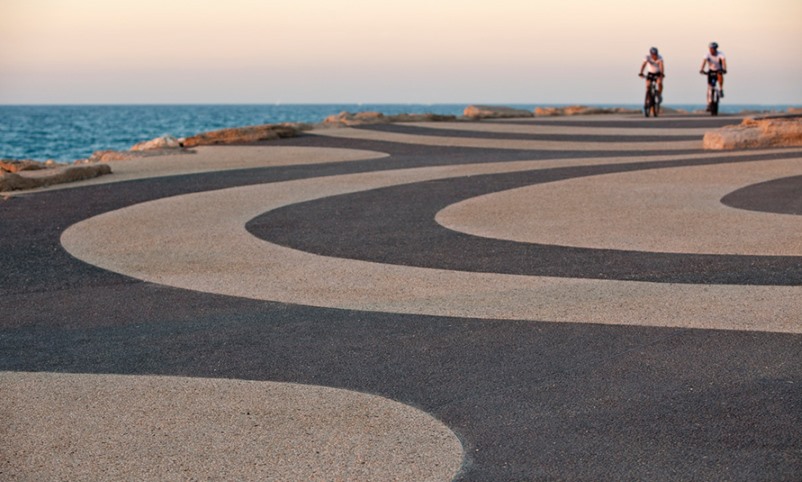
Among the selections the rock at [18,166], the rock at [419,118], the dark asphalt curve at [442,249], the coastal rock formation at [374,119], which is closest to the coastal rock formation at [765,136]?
the dark asphalt curve at [442,249]

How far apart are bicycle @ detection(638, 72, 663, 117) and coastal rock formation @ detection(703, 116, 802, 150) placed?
33.9ft

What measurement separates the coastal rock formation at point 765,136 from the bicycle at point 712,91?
9.88 m

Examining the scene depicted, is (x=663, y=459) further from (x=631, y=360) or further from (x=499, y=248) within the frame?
(x=499, y=248)

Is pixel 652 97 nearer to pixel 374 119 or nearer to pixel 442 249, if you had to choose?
pixel 374 119

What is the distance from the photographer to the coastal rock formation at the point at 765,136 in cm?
1786

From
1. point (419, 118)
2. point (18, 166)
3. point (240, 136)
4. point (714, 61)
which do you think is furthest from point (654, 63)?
point (18, 166)

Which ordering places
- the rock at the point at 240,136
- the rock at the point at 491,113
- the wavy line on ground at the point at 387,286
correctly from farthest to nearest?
the rock at the point at 491,113 → the rock at the point at 240,136 → the wavy line on ground at the point at 387,286

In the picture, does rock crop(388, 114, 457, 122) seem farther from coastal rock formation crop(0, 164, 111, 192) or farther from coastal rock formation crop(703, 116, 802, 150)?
coastal rock formation crop(0, 164, 111, 192)

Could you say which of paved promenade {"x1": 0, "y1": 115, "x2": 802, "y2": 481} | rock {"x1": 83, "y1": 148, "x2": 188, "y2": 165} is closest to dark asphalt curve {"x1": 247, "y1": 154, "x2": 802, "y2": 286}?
paved promenade {"x1": 0, "y1": 115, "x2": 802, "y2": 481}

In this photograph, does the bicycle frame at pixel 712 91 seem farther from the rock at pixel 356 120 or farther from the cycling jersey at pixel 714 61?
the rock at pixel 356 120

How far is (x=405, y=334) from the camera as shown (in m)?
5.94

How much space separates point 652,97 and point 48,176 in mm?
20644

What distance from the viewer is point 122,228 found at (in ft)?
32.9

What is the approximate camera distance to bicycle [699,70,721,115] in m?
27.8
